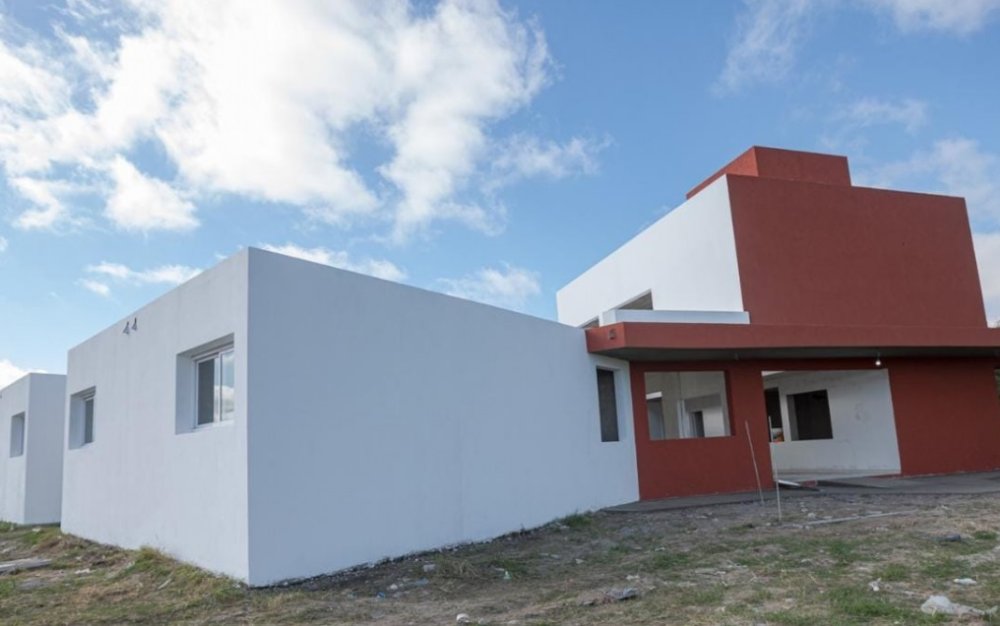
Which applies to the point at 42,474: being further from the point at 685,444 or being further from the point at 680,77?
the point at 680,77

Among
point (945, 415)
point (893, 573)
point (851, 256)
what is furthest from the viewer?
point (945, 415)

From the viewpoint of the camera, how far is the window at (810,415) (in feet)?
58.6

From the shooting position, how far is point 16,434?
17.1 m

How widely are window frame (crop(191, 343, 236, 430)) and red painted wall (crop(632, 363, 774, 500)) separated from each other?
25.4 ft

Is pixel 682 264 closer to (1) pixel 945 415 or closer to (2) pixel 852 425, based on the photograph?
(2) pixel 852 425

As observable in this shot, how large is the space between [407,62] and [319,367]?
5.69m

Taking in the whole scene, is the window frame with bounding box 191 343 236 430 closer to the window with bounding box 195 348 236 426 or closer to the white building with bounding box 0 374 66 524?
the window with bounding box 195 348 236 426

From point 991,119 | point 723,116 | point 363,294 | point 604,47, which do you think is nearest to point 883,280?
point 991,119

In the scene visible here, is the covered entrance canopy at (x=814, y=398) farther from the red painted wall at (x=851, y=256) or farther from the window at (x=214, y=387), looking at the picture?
the window at (x=214, y=387)

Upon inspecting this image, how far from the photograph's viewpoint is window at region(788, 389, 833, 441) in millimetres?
17856

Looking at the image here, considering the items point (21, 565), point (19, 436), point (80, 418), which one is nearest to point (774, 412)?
point (80, 418)

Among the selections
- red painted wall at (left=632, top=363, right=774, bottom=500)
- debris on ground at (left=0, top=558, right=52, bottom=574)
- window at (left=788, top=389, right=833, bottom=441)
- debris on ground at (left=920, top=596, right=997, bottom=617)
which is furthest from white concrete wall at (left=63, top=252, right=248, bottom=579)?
window at (left=788, top=389, right=833, bottom=441)

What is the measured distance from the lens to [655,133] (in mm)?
14695

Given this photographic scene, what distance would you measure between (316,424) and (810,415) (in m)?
15.8
